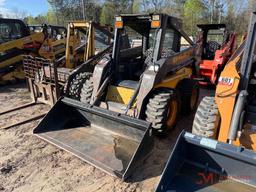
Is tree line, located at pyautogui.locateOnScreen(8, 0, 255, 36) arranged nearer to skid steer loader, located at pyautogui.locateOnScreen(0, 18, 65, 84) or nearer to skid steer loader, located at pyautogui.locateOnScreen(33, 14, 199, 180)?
skid steer loader, located at pyautogui.locateOnScreen(0, 18, 65, 84)

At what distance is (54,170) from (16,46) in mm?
6713

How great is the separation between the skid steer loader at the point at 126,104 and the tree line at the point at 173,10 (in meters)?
19.9

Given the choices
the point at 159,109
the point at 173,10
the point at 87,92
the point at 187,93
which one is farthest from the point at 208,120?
the point at 173,10

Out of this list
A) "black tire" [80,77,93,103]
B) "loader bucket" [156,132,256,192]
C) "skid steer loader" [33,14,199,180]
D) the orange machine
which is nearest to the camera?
"loader bucket" [156,132,256,192]

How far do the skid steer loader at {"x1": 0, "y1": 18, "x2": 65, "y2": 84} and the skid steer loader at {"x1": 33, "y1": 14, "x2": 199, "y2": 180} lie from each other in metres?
4.73

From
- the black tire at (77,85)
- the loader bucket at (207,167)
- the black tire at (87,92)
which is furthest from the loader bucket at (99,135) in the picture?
the black tire at (77,85)

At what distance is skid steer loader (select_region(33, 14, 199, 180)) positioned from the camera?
3645 millimetres

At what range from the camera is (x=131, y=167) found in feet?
10.6

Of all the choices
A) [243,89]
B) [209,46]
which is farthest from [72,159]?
[209,46]

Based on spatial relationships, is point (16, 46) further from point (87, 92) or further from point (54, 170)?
point (54, 170)

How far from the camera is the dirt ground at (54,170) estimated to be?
10.6 feet

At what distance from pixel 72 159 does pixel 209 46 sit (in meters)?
6.75

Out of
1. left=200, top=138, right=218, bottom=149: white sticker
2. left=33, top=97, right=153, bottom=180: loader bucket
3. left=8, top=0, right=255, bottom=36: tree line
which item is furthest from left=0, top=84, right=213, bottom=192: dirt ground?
left=8, top=0, right=255, bottom=36: tree line

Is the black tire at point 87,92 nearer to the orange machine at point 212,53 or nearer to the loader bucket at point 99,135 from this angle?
the loader bucket at point 99,135
